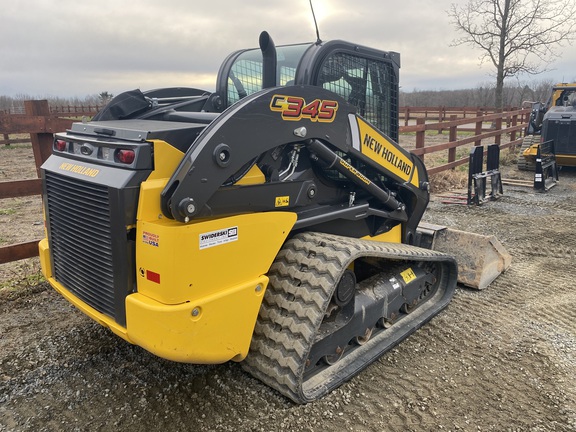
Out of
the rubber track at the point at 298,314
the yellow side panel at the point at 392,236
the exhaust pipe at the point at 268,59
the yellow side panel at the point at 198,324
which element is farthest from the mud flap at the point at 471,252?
the yellow side panel at the point at 198,324

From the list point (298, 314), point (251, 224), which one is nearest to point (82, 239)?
point (251, 224)

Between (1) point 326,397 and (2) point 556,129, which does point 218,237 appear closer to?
(1) point 326,397

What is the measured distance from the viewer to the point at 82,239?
9.07 ft

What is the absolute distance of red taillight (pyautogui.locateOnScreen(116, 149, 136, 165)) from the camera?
2416 millimetres

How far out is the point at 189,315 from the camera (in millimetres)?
2387

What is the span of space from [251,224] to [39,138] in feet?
11.3

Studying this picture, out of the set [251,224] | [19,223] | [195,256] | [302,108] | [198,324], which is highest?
[302,108]

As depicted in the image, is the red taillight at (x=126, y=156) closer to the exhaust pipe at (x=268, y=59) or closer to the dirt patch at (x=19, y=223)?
the exhaust pipe at (x=268, y=59)

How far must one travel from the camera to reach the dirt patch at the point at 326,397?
A: 274 cm

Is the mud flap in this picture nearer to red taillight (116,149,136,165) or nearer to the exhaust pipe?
the exhaust pipe

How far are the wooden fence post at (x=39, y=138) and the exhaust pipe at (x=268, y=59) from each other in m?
2.91

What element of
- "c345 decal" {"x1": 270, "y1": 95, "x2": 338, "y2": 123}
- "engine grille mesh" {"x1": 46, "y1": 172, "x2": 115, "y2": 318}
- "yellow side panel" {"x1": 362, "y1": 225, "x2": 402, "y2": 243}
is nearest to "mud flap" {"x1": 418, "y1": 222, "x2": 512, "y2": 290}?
"yellow side panel" {"x1": 362, "y1": 225, "x2": 402, "y2": 243}

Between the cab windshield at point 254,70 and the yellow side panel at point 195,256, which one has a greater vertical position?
the cab windshield at point 254,70

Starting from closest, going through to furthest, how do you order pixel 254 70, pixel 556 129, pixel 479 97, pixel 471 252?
pixel 254 70 < pixel 471 252 < pixel 556 129 < pixel 479 97
